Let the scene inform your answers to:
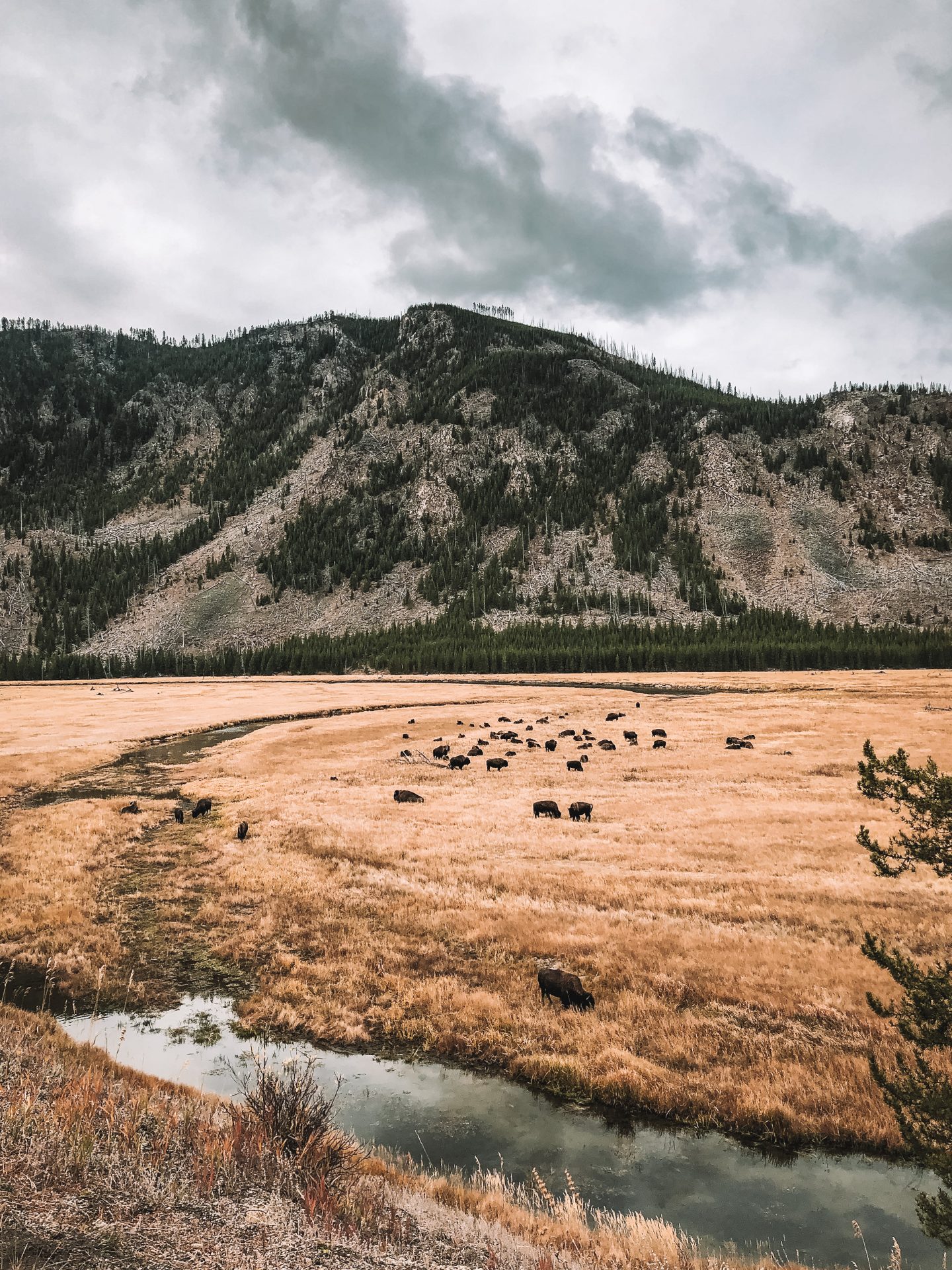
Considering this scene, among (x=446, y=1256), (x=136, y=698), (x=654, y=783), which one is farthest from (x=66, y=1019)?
(x=136, y=698)

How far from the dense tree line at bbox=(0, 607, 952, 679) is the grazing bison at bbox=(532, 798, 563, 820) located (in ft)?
402

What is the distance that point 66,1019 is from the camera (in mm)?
11961

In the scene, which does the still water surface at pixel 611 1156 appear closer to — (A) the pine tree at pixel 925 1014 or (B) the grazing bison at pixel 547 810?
(A) the pine tree at pixel 925 1014

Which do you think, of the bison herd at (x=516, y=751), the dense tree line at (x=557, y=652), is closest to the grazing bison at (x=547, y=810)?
the bison herd at (x=516, y=751)

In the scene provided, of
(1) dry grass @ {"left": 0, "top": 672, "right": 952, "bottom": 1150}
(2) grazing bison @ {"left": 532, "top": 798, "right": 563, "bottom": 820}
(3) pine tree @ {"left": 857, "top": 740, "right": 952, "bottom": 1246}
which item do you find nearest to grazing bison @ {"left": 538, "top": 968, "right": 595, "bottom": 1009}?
(1) dry grass @ {"left": 0, "top": 672, "right": 952, "bottom": 1150}

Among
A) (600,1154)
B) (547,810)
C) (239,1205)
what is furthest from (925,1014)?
(547,810)

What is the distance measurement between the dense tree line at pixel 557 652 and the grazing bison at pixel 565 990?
13643 cm

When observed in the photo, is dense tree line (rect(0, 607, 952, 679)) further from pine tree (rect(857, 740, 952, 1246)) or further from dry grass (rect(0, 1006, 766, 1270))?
dry grass (rect(0, 1006, 766, 1270))

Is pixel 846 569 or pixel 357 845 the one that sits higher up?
pixel 846 569

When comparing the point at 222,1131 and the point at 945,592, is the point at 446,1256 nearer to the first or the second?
the point at 222,1131

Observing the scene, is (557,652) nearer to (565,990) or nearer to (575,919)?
(575,919)

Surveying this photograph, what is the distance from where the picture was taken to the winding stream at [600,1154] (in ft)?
23.4

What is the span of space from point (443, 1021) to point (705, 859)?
11.7 m

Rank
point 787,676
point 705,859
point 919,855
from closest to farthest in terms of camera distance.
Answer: point 919,855, point 705,859, point 787,676
